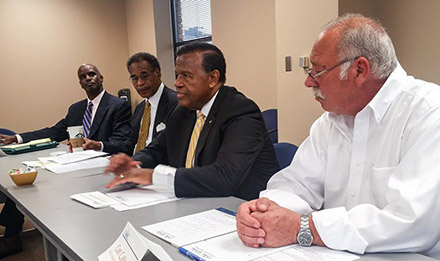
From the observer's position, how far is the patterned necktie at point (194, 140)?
188cm

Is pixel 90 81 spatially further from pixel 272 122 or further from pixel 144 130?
pixel 272 122

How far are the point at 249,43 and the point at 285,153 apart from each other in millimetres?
1947

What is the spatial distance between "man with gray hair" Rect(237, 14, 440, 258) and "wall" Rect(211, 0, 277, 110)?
213cm

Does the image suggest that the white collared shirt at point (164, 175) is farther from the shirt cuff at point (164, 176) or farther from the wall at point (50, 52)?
the wall at point (50, 52)

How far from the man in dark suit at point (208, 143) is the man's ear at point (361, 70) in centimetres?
58

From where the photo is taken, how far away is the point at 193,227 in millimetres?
1164

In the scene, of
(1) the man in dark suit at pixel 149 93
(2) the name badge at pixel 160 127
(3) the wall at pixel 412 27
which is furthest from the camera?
(1) the man in dark suit at pixel 149 93

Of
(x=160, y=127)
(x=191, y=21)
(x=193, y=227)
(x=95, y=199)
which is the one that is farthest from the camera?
(x=191, y=21)

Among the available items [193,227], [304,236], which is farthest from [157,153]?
[304,236]

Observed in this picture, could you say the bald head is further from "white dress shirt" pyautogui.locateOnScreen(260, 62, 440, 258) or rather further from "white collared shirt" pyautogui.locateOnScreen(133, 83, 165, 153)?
"white dress shirt" pyautogui.locateOnScreen(260, 62, 440, 258)

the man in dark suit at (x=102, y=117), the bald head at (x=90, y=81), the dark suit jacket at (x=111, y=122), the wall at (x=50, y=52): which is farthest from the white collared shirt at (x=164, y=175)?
the wall at (x=50, y=52)

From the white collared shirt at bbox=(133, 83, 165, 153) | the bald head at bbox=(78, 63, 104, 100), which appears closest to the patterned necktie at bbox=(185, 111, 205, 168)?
the white collared shirt at bbox=(133, 83, 165, 153)

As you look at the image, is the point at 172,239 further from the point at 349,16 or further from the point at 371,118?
the point at 349,16

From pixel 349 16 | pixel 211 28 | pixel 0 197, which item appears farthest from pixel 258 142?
pixel 211 28
